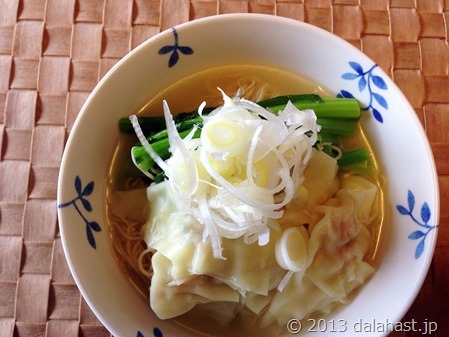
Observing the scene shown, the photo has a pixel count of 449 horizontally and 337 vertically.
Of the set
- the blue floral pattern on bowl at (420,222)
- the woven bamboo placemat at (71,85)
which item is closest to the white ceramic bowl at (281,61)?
the blue floral pattern on bowl at (420,222)

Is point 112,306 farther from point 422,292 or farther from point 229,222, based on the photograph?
point 422,292

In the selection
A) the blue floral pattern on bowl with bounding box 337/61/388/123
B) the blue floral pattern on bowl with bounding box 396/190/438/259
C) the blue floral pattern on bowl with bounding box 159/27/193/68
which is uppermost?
the blue floral pattern on bowl with bounding box 159/27/193/68

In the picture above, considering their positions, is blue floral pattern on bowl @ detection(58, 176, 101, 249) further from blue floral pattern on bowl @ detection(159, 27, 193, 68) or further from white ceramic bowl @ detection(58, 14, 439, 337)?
blue floral pattern on bowl @ detection(159, 27, 193, 68)

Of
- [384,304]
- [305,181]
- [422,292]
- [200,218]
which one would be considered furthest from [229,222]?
[422,292]

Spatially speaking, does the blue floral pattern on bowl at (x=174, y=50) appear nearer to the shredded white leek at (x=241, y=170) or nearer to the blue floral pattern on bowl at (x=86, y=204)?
the shredded white leek at (x=241, y=170)

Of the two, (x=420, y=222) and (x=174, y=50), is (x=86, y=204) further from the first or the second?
(x=420, y=222)

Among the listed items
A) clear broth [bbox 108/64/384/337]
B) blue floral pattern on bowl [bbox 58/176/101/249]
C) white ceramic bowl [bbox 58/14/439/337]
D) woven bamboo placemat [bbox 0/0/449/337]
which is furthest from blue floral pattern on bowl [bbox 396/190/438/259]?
blue floral pattern on bowl [bbox 58/176/101/249]

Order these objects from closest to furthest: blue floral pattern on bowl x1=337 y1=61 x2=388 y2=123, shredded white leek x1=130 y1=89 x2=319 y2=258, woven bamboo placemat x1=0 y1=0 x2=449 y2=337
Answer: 1. shredded white leek x1=130 y1=89 x2=319 y2=258
2. blue floral pattern on bowl x1=337 y1=61 x2=388 y2=123
3. woven bamboo placemat x1=0 y1=0 x2=449 y2=337
